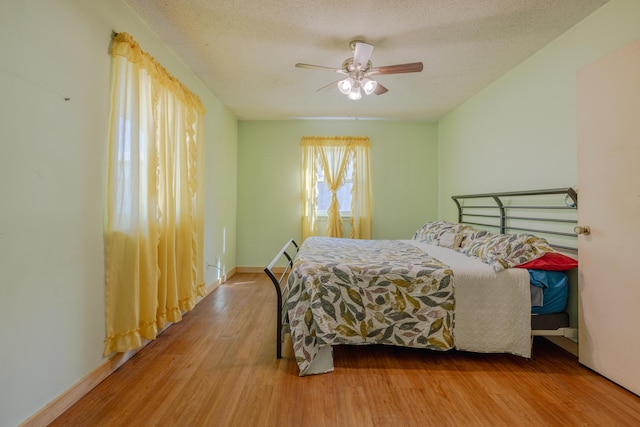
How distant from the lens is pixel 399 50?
2.56 meters

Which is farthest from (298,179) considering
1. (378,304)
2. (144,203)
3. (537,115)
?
(537,115)

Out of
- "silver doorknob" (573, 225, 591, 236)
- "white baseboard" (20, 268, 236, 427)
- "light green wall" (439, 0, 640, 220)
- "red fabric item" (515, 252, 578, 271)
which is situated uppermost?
"light green wall" (439, 0, 640, 220)

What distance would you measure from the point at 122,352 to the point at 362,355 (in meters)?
1.68

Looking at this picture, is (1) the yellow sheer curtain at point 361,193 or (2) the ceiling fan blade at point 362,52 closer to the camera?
(2) the ceiling fan blade at point 362,52

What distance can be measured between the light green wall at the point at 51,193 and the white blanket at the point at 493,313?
7.77 feet

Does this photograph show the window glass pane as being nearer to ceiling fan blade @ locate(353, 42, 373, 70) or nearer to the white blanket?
ceiling fan blade @ locate(353, 42, 373, 70)

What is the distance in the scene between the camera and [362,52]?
2219 mm

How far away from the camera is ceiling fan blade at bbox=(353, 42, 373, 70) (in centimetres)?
215

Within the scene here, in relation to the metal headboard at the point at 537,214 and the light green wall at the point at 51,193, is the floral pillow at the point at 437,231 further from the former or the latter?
the light green wall at the point at 51,193

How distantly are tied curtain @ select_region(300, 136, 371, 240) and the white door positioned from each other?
2.84 m

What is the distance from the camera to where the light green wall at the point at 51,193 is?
127 cm

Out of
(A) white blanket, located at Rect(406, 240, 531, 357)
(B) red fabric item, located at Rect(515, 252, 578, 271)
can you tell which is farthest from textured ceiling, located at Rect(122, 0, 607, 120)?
(A) white blanket, located at Rect(406, 240, 531, 357)

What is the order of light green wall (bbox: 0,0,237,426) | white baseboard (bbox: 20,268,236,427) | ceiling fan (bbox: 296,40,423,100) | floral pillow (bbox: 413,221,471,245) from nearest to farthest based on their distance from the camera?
light green wall (bbox: 0,0,237,426)
white baseboard (bbox: 20,268,236,427)
ceiling fan (bbox: 296,40,423,100)
floral pillow (bbox: 413,221,471,245)

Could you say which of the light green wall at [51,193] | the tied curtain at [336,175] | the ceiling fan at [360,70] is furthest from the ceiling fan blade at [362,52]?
the tied curtain at [336,175]
